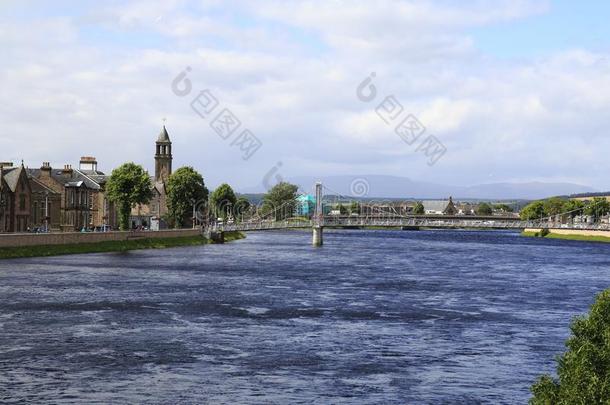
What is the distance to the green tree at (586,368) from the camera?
23.0 meters

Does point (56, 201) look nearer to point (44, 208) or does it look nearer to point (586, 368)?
point (44, 208)

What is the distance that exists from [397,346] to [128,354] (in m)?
14.8

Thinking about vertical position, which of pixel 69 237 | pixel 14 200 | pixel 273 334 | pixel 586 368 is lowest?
pixel 273 334

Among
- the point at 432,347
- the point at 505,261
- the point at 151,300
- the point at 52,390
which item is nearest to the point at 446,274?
the point at 505,261

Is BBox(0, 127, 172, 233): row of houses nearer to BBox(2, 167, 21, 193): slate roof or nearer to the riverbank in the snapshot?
BBox(2, 167, 21, 193): slate roof

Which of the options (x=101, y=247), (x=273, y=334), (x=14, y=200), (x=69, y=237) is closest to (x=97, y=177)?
(x=14, y=200)

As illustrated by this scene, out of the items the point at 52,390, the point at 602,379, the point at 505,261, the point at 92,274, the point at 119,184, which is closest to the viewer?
the point at 602,379

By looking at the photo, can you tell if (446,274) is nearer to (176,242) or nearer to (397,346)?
(397,346)

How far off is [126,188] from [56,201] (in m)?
11.4

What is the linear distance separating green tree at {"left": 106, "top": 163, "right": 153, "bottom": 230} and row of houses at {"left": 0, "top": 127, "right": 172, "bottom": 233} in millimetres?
6881

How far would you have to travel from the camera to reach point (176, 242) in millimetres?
154375

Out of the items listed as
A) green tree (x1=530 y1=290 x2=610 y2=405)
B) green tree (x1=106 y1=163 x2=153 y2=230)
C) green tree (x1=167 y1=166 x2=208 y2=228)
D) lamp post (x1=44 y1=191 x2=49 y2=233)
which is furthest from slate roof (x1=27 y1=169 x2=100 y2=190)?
green tree (x1=530 y1=290 x2=610 y2=405)

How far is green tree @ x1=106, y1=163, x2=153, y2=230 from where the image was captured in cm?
14388

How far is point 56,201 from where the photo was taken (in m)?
143
